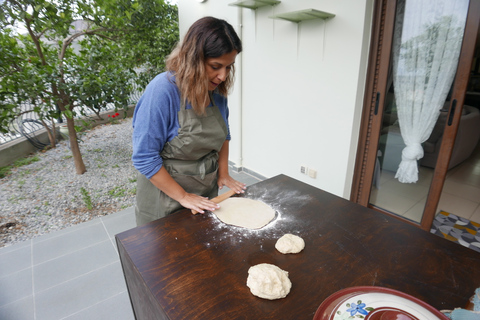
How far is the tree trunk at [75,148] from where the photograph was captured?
135 inches

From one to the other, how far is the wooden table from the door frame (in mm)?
1332

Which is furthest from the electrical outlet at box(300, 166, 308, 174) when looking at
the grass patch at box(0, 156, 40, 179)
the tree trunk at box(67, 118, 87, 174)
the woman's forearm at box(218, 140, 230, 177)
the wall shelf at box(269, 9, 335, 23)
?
the grass patch at box(0, 156, 40, 179)

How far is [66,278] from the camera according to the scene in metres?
1.90

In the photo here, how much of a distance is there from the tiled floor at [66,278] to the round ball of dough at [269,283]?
1.27 m

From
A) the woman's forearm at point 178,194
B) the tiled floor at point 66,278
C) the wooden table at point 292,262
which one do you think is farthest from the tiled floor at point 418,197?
the tiled floor at point 66,278

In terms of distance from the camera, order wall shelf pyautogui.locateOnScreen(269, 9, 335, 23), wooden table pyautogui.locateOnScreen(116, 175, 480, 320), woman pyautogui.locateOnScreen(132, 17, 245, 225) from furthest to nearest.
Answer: wall shelf pyautogui.locateOnScreen(269, 9, 335, 23) → woman pyautogui.locateOnScreen(132, 17, 245, 225) → wooden table pyautogui.locateOnScreen(116, 175, 480, 320)

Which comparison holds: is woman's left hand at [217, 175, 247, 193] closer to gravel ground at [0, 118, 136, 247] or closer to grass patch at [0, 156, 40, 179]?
gravel ground at [0, 118, 136, 247]

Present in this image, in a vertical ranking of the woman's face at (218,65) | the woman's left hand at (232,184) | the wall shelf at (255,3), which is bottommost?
the woman's left hand at (232,184)

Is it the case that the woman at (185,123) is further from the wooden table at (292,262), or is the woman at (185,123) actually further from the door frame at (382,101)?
the door frame at (382,101)

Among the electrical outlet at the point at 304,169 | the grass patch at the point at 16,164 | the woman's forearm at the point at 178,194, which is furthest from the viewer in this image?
the grass patch at the point at 16,164

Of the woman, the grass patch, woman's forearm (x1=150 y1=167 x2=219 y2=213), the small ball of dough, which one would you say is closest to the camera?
the small ball of dough

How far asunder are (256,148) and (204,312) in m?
2.95

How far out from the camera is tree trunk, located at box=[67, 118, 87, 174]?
3.42 meters

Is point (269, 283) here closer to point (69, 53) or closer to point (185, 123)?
point (185, 123)
